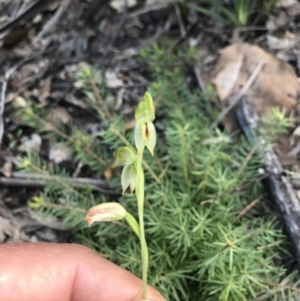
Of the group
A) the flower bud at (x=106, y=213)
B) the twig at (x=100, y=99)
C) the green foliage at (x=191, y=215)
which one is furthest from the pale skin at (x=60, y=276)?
the twig at (x=100, y=99)

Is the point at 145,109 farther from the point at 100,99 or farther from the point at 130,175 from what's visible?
the point at 100,99

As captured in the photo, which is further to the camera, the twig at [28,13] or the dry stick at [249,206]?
the twig at [28,13]

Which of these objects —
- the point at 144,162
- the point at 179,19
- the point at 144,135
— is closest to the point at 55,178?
the point at 144,162

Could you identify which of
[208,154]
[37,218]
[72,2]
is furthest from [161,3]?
[37,218]

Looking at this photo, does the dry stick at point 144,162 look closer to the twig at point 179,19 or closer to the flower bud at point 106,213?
the flower bud at point 106,213

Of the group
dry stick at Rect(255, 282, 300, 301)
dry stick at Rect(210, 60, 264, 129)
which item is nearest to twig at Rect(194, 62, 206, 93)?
dry stick at Rect(210, 60, 264, 129)

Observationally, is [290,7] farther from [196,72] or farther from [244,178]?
[244,178]
